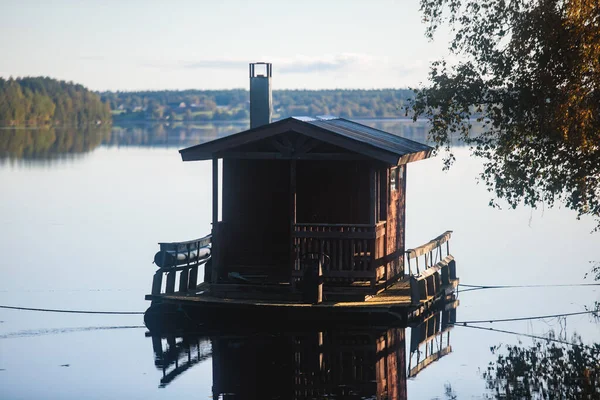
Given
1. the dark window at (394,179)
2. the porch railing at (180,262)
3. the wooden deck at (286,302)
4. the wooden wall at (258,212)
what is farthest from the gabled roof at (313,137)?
the wooden deck at (286,302)

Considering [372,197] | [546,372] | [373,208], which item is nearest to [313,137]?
[372,197]

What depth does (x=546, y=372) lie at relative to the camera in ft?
54.0

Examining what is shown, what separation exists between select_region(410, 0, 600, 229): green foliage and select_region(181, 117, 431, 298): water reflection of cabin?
1.75 m

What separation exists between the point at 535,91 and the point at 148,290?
11.8m

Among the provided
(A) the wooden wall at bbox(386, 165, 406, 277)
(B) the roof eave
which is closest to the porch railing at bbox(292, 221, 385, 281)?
(B) the roof eave

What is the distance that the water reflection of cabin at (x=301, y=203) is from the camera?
20.0 m

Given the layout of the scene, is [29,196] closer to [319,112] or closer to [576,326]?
[576,326]

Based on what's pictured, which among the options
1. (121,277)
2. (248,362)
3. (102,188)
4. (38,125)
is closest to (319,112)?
(38,125)

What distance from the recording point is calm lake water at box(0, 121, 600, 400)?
16.2 m

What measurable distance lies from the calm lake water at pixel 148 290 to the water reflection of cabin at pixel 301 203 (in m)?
1.54

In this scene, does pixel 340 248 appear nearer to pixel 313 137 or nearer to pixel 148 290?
pixel 313 137

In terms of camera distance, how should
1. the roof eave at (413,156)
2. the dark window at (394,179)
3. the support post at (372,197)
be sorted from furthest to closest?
the dark window at (394,179)
the roof eave at (413,156)
the support post at (372,197)

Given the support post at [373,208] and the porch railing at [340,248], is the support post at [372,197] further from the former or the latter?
the porch railing at [340,248]

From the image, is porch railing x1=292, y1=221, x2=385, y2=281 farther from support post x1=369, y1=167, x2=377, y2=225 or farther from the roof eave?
the roof eave
